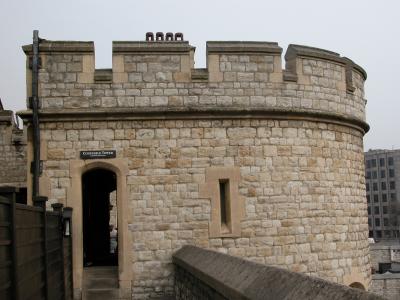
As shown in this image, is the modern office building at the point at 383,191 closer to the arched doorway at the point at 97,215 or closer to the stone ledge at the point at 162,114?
the arched doorway at the point at 97,215

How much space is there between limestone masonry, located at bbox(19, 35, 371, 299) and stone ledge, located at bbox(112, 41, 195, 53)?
0.02 meters

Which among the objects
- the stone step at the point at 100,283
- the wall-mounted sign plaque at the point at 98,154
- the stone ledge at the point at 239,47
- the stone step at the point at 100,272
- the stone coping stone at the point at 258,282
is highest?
the stone ledge at the point at 239,47

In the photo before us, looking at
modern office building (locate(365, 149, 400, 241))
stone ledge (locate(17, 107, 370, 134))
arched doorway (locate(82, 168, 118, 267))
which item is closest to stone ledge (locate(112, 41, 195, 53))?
stone ledge (locate(17, 107, 370, 134))

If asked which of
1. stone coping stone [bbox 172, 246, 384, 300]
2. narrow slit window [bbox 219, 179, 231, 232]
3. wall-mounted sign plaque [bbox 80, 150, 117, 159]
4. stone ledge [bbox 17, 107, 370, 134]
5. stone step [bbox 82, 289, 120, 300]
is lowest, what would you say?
stone step [bbox 82, 289, 120, 300]

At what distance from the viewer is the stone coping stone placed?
3772 millimetres

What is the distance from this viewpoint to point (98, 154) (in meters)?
10.1

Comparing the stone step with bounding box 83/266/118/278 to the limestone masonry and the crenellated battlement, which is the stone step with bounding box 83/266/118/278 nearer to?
the limestone masonry

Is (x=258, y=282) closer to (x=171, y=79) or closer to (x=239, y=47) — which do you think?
(x=171, y=79)

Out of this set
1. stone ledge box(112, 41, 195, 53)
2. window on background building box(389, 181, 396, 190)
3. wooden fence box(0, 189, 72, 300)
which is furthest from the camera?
window on background building box(389, 181, 396, 190)

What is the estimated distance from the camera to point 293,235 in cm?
1034

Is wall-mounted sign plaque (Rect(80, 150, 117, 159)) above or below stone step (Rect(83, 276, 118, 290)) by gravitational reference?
above

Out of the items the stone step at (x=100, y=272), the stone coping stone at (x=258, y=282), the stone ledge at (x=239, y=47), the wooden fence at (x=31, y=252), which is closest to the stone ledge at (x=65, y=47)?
the stone ledge at (x=239, y=47)

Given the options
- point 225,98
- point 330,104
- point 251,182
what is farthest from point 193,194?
point 330,104

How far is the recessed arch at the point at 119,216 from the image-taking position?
9.93m
